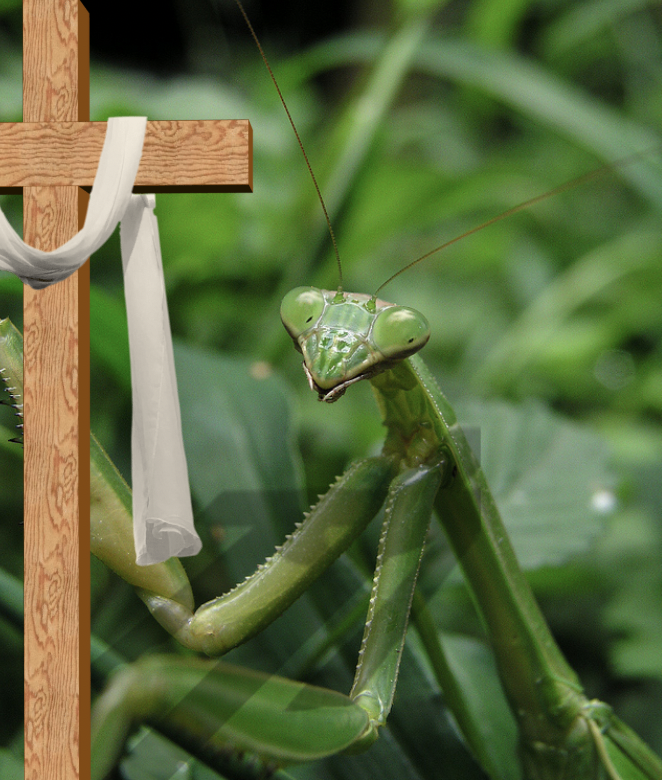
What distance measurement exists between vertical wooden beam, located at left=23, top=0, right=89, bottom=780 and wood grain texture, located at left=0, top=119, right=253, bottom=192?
0.05 feet

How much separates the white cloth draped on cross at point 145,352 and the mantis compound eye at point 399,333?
0.21m

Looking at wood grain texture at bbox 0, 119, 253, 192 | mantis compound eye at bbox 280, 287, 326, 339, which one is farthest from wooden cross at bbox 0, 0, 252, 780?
mantis compound eye at bbox 280, 287, 326, 339

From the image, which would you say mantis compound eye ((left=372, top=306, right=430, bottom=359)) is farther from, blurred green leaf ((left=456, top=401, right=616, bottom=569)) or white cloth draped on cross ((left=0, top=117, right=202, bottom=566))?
blurred green leaf ((left=456, top=401, right=616, bottom=569))

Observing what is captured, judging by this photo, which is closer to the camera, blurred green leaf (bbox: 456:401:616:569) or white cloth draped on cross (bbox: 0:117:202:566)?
white cloth draped on cross (bbox: 0:117:202:566)

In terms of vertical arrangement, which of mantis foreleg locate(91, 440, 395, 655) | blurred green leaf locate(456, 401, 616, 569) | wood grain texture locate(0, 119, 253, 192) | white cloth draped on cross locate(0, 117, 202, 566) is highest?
wood grain texture locate(0, 119, 253, 192)

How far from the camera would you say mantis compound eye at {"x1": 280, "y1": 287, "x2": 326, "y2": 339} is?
53cm

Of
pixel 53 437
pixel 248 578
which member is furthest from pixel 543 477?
pixel 53 437

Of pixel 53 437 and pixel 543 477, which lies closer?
pixel 53 437

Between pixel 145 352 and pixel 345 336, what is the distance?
200 millimetres

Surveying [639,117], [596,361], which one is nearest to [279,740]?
[596,361]

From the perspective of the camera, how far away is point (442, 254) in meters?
2.56

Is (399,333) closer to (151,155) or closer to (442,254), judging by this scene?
(151,155)

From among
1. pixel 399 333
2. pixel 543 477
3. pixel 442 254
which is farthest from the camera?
pixel 442 254

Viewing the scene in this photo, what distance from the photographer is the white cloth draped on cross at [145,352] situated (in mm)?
567
